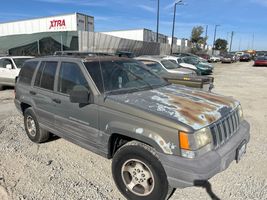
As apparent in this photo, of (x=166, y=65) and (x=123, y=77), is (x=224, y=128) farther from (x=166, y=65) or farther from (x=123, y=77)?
(x=166, y=65)

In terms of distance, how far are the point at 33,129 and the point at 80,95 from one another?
216 cm

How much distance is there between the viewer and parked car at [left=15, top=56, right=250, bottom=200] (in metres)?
A: 2.74

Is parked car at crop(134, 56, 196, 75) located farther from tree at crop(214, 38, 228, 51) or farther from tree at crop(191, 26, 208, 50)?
tree at crop(214, 38, 228, 51)

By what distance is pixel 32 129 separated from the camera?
505 centimetres

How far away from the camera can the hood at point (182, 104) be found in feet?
9.44

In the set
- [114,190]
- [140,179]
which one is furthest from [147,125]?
[114,190]

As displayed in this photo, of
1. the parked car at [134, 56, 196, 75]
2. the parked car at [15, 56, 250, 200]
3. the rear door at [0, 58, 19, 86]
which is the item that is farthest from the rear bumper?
the rear door at [0, 58, 19, 86]

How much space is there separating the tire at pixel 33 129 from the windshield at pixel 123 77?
1.77 meters

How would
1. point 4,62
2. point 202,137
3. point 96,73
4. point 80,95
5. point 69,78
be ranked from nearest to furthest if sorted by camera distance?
point 202,137 < point 80,95 < point 96,73 < point 69,78 < point 4,62

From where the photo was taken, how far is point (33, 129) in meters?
5.02

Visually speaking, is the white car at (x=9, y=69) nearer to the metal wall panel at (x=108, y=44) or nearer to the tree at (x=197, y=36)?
the metal wall panel at (x=108, y=44)

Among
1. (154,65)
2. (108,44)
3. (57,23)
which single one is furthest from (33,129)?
(57,23)

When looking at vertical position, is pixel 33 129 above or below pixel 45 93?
below

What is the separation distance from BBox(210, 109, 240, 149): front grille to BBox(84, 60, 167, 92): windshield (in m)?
1.27
